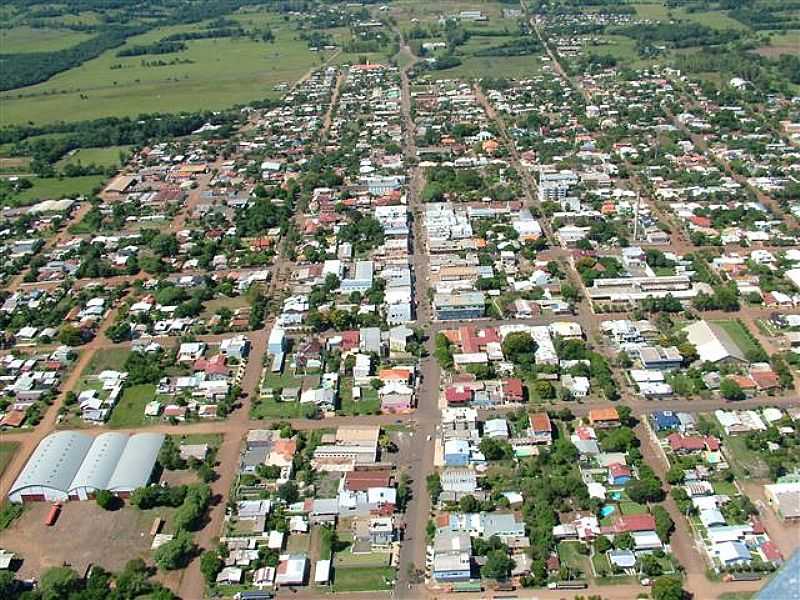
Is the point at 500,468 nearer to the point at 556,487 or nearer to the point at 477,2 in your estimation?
the point at 556,487

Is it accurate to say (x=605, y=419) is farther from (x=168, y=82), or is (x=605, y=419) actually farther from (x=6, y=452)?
(x=168, y=82)

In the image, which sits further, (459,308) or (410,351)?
(459,308)

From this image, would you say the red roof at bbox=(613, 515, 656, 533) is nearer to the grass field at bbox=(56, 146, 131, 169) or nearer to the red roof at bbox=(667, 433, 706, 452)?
the red roof at bbox=(667, 433, 706, 452)

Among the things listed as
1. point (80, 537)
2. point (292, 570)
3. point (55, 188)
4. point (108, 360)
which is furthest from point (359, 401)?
point (55, 188)

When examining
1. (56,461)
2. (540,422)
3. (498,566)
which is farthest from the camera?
(540,422)

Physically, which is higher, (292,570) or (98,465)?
(98,465)

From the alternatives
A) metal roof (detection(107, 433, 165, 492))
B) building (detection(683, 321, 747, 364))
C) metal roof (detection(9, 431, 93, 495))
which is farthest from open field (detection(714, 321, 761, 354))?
metal roof (detection(9, 431, 93, 495))
